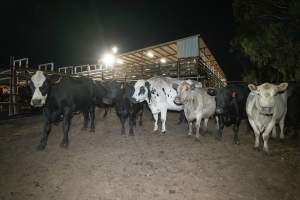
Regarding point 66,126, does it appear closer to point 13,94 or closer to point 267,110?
point 267,110

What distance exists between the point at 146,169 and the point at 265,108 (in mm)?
3155

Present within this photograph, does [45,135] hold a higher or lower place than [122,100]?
lower

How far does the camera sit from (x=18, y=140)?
6961 millimetres

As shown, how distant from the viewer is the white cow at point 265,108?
5.63 metres

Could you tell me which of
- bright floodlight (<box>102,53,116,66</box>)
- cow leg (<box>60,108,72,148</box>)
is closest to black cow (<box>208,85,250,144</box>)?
cow leg (<box>60,108,72,148</box>)

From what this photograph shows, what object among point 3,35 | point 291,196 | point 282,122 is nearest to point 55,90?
point 291,196

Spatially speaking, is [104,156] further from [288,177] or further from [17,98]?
[17,98]

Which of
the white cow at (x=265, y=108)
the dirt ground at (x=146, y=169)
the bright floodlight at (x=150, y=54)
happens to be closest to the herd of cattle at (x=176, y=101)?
the white cow at (x=265, y=108)

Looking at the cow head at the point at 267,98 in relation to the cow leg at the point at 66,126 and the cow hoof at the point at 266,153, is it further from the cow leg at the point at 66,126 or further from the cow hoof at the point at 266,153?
the cow leg at the point at 66,126

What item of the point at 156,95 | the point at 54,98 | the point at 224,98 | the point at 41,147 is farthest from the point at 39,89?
the point at 224,98

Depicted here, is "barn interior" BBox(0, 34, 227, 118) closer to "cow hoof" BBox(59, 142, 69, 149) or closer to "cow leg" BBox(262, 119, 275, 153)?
"cow hoof" BBox(59, 142, 69, 149)

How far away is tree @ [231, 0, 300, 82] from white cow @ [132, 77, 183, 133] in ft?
19.1

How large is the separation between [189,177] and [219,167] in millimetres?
849

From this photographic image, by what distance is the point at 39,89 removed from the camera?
5.95 m
